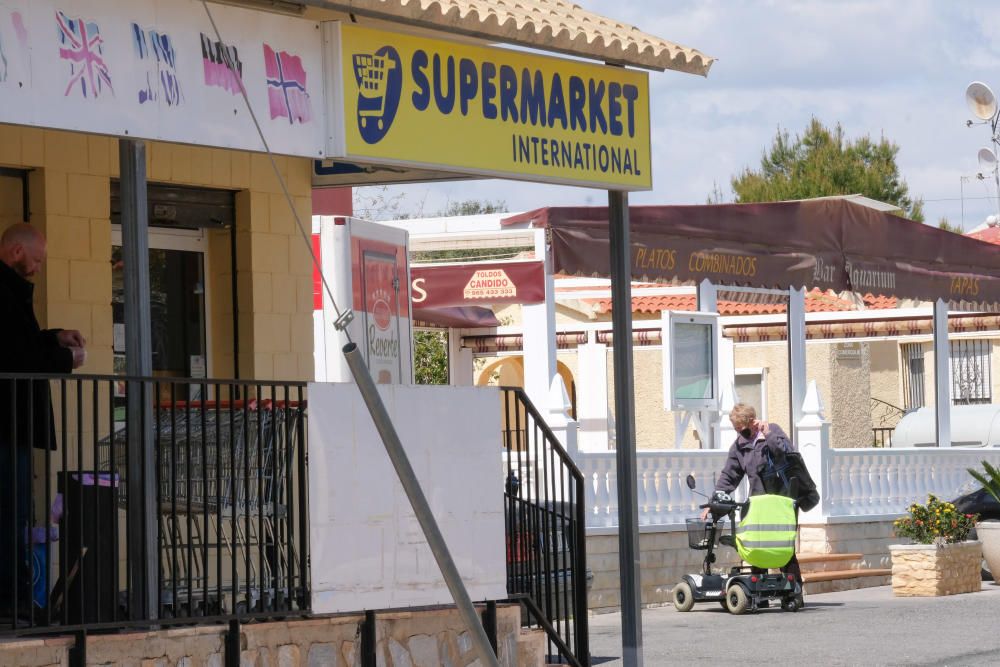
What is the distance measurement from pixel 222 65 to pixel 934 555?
33.7 ft

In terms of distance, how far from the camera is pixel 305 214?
448 inches

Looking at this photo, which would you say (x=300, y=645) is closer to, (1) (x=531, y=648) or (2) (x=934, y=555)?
(1) (x=531, y=648)

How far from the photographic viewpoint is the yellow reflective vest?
14203mm

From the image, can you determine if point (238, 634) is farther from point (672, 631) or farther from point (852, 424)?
point (852, 424)

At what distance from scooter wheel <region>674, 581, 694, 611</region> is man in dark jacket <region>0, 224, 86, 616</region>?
7.85 m

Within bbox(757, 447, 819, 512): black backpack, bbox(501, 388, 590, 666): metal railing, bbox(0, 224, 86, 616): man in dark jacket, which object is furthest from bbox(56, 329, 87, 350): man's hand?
bbox(757, 447, 819, 512): black backpack

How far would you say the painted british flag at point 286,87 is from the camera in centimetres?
781

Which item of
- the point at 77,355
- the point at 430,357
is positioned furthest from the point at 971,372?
the point at 77,355

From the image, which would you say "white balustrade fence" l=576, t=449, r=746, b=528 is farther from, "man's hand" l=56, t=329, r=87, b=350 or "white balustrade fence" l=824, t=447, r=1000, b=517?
"man's hand" l=56, t=329, r=87, b=350

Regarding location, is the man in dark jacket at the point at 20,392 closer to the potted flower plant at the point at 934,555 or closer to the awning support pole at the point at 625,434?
the awning support pole at the point at 625,434

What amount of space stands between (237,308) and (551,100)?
9.86 feet

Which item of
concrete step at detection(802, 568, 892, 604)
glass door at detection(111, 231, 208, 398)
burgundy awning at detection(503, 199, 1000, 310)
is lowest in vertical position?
concrete step at detection(802, 568, 892, 604)

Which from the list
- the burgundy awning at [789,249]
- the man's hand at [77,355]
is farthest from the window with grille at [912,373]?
the man's hand at [77,355]

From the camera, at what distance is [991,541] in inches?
675
